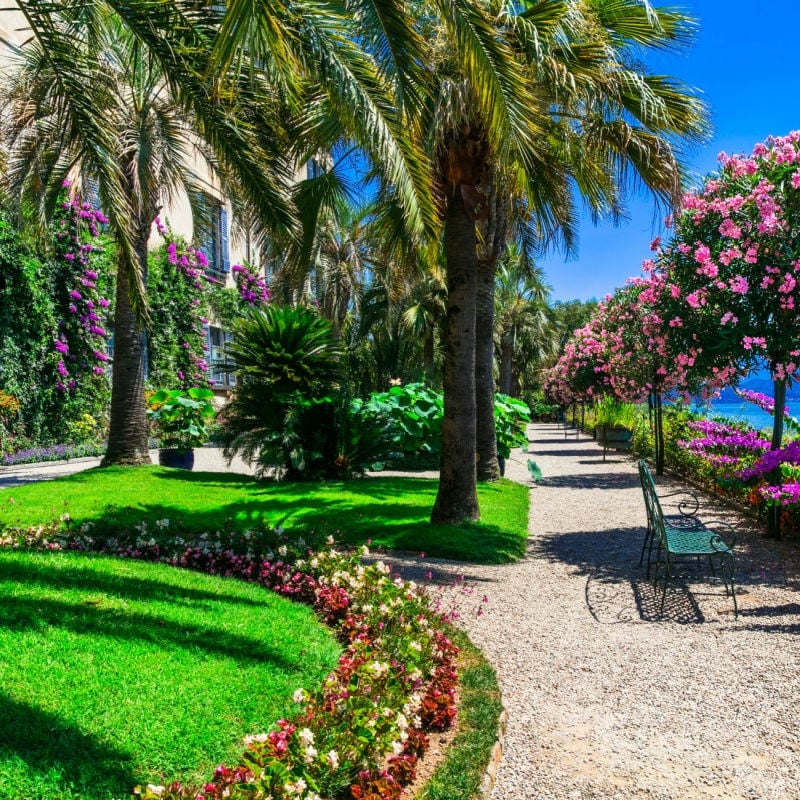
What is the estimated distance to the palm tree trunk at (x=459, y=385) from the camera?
8.28 meters

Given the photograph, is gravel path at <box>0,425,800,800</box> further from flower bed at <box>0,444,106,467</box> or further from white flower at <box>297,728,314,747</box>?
flower bed at <box>0,444,106,467</box>

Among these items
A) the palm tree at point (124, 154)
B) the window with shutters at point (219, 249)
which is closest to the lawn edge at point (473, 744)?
the palm tree at point (124, 154)

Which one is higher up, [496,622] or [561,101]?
→ [561,101]

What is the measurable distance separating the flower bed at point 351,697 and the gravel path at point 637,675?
0.46 meters

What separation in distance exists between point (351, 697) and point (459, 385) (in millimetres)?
5723

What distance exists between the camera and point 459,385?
27.3ft

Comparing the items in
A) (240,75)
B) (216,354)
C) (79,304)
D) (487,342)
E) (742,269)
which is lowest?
(487,342)

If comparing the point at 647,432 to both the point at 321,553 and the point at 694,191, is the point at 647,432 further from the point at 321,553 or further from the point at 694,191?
the point at 321,553

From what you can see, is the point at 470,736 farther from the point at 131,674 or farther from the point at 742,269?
the point at 742,269

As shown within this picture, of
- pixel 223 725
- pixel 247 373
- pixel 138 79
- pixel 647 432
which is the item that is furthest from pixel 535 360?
pixel 223 725

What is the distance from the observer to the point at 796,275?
22.4 feet

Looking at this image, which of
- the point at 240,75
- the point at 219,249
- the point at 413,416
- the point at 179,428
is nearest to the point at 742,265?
the point at 240,75

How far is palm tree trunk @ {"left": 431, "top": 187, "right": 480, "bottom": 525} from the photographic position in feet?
27.2

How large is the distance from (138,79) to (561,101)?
5061mm
